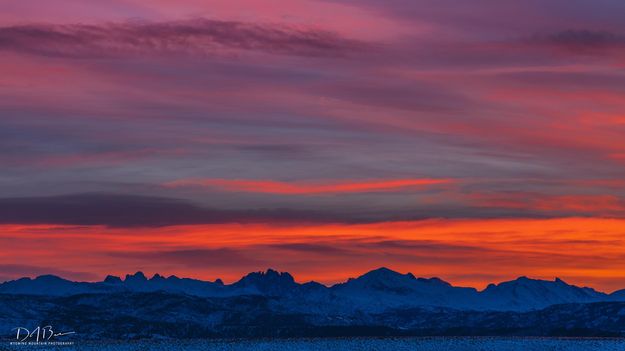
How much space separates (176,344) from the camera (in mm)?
161250

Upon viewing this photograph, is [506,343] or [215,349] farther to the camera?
[506,343]

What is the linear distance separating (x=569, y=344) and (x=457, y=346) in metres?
18.3

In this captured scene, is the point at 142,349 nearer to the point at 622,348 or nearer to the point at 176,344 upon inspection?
the point at 176,344

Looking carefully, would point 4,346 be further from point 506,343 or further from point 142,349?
point 506,343

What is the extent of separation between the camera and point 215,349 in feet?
500

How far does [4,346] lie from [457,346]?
6432 cm

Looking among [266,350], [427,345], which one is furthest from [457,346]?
[266,350]

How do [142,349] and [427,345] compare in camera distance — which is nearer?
[142,349]

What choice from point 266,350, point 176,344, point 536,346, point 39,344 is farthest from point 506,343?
point 39,344

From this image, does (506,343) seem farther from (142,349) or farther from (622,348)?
(142,349)

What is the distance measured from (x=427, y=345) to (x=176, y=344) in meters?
36.9

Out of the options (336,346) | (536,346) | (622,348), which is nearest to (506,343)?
(536,346)

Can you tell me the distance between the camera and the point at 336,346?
159 metres

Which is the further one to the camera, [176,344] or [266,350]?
[176,344]
